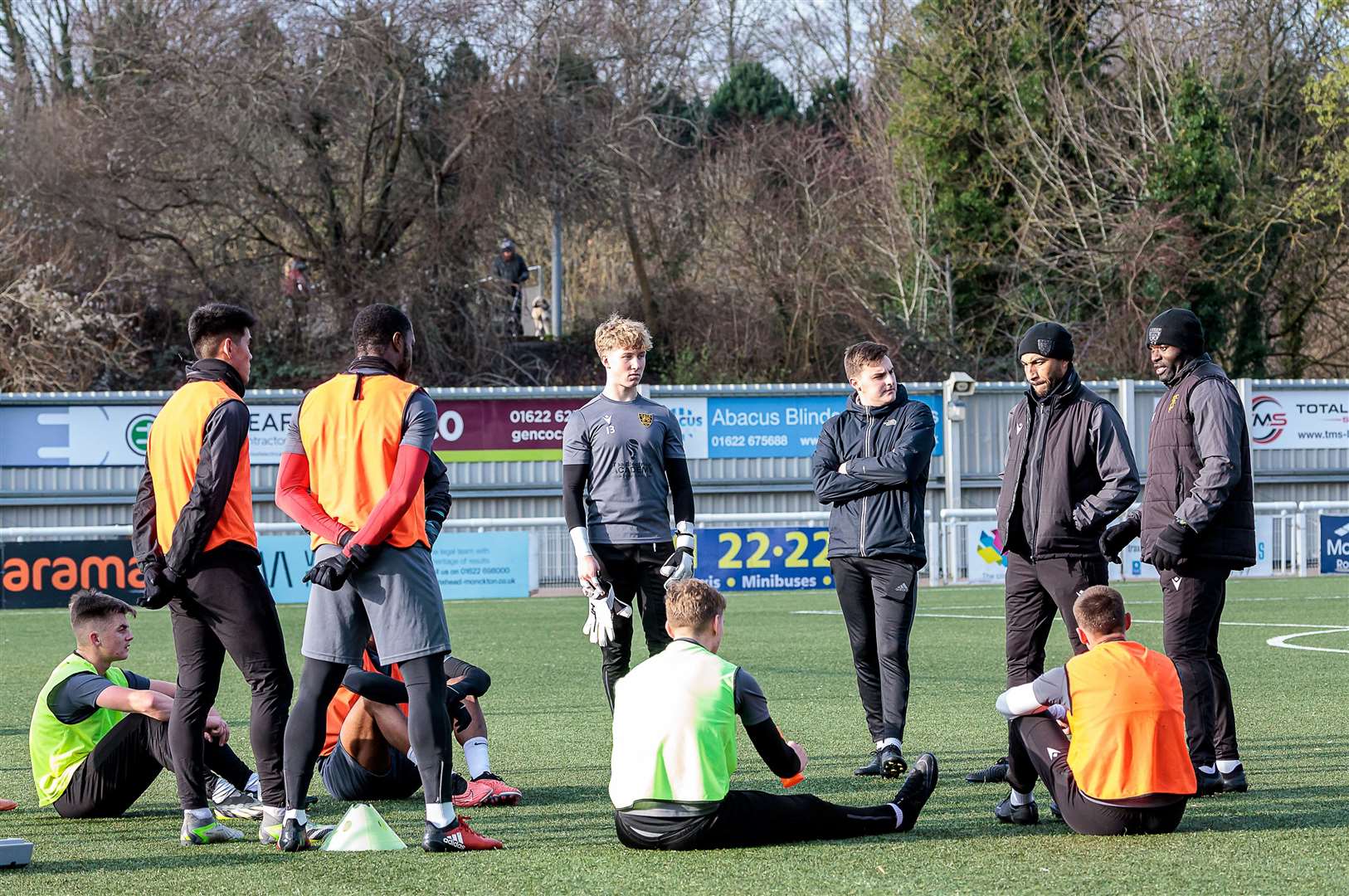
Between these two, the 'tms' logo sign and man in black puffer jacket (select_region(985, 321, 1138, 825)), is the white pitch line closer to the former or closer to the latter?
man in black puffer jacket (select_region(985, 321, 1138, 825))

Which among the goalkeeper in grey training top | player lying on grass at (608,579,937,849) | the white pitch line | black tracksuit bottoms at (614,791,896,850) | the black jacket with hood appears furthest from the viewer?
the white pitch line

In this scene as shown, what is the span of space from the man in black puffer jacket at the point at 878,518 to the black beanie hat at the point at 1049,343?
80cm

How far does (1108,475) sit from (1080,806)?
1743 mm

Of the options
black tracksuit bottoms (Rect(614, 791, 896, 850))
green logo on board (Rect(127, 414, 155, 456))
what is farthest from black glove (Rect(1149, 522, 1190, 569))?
green logo on board (Rect(127, 414, 155, 456))

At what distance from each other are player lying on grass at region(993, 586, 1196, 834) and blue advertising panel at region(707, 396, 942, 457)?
66.0 ft

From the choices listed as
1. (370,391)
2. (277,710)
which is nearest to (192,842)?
(277,710)

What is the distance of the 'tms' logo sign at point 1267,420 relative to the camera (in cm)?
2766

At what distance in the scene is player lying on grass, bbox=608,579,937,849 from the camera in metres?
5.32

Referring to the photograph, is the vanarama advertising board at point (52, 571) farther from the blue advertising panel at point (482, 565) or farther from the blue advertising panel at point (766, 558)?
the blue advertising panel at point (766, 558)

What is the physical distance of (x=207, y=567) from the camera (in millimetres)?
5750

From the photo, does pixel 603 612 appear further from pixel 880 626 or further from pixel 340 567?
pixel 340 567

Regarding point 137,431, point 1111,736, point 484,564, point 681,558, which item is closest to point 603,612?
point 681,558

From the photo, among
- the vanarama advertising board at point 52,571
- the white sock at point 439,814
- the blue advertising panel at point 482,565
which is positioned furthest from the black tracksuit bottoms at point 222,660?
the vanarama advertising board at point 52,571

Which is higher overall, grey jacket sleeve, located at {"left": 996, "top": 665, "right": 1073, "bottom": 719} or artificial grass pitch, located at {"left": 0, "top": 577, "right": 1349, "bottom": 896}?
grey jacket sleeve, located at {"left": 996, "top": 665, "right": 1073, "bottom": 719}
